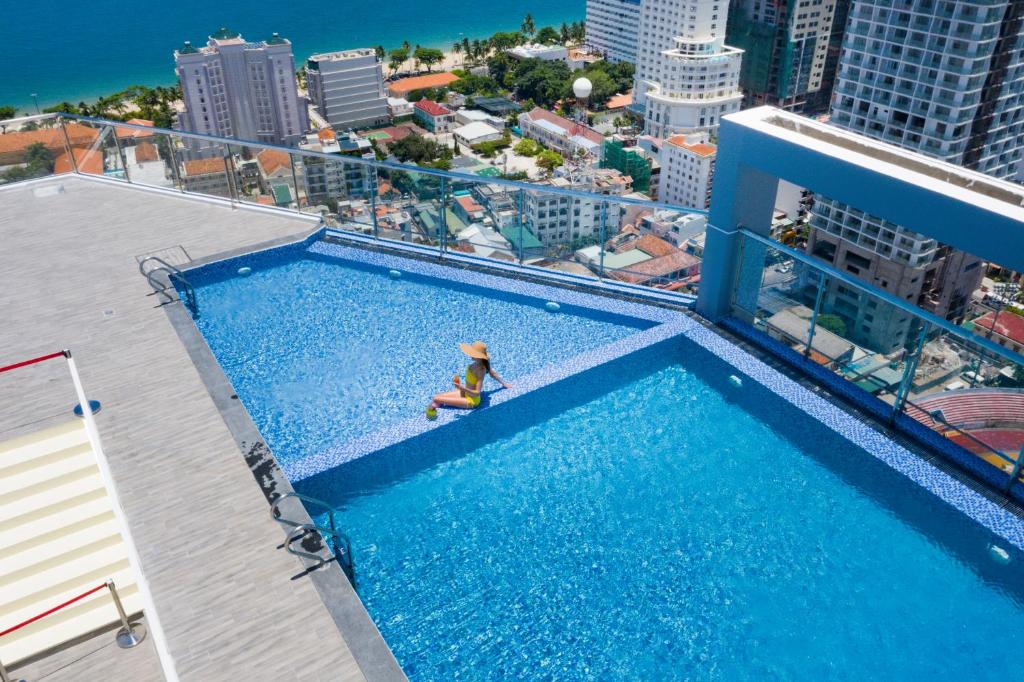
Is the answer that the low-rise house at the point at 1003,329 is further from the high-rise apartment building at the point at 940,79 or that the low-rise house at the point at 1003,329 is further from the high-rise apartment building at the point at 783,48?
the high-rise apartment building at the point at 783,48

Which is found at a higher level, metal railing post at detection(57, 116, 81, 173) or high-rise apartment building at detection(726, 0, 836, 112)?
metal railing post at detection(57, 116, 81, 173)

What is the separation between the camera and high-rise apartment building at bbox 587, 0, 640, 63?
72.7 m

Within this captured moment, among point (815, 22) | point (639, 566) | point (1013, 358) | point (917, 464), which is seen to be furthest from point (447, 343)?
point (815, 22)

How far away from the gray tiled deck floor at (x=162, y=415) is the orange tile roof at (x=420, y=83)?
62755 mm

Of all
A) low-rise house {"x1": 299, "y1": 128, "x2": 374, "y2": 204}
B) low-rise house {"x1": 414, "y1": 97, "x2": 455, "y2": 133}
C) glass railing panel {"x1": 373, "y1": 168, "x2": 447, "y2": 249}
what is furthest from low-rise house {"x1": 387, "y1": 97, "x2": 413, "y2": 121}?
glass railing panel {"x1": 373, "y1": 168, "x2": 447, "y2": 249}

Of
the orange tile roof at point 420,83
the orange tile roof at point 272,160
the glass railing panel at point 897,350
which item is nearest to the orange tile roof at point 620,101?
the orange tile roof at point 420,83

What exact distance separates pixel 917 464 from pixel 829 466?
63cm

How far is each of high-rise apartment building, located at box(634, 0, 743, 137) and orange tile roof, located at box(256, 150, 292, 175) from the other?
53.7 meters

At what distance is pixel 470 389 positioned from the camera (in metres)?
6.29

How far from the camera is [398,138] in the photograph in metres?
59.1

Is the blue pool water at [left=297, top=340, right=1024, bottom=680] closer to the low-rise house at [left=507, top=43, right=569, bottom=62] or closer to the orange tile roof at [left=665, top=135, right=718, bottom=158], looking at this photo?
the orange tile roof at [left=665, top=135, right=718, bottom=158]

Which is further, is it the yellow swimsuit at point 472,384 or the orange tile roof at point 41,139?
the orange tile roof at point 41,139

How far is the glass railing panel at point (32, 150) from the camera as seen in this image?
9688mm

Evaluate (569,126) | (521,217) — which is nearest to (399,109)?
(569,126)
